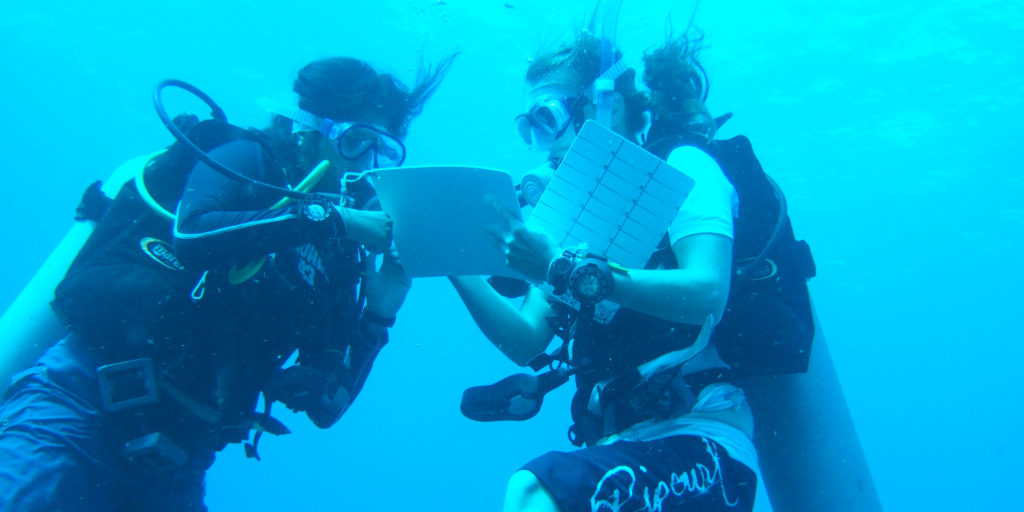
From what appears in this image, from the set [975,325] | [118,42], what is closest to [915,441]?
[975,325]

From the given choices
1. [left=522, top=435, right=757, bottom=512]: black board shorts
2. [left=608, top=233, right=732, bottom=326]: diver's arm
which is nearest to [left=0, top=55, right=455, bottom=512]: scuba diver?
[left=608, top=233, right=732, bottom=326]: diver's arm

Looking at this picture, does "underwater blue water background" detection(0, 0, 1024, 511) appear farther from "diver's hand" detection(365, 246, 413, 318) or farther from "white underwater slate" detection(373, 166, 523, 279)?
"white underwater slate" detection(373, 166, 523, 279)

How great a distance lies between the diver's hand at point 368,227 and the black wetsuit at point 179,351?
0.12 m

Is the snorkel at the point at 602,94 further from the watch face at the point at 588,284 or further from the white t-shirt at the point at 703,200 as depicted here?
the watch face at the point at 588,284

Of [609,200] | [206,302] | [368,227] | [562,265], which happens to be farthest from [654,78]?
[206,302]

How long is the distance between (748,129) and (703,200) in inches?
1020

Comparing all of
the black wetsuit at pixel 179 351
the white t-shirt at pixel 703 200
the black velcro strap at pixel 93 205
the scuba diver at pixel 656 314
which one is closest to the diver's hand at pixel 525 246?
the scuba diver at pixel 656 314

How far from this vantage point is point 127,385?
2.30 m

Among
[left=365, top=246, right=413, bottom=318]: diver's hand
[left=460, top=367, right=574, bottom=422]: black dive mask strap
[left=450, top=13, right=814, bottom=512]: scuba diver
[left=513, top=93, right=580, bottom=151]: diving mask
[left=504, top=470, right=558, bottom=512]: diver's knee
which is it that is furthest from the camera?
[left=365, top=246, right=413, bottom=318]: diver's hand

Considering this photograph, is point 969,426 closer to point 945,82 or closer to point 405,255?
point 945,82

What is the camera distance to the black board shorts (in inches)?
62.7

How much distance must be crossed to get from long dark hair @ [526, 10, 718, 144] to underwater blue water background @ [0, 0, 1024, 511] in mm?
378

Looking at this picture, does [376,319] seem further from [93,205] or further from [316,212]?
[93,205]

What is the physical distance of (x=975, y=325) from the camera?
4262 cm
